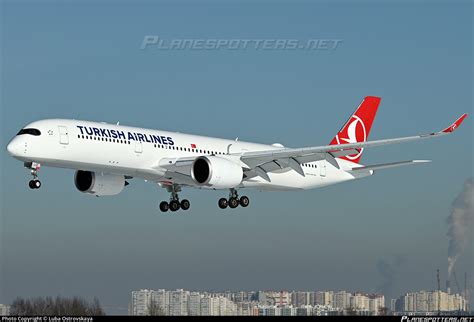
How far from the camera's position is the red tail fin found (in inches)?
2977

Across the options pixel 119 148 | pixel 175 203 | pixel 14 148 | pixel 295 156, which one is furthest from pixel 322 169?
pixel 14 148

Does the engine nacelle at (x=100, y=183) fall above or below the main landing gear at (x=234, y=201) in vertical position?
above

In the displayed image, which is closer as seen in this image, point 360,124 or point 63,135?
Result: point 63,135

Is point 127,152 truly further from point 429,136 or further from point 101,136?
point 429,136

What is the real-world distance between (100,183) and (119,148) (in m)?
7.32

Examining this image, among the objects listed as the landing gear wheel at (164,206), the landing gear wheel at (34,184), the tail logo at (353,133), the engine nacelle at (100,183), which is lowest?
the landing gear wheel at (34,184)

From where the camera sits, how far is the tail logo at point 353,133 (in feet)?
248

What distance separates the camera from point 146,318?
5362cm

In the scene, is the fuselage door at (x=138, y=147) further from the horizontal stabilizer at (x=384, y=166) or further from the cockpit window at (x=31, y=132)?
the horizontal stabilizer at (x=384, y=166)

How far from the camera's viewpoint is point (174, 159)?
61656 mm

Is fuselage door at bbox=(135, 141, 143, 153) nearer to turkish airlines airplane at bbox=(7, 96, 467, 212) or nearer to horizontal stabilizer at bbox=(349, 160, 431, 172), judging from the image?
turkish airlines airplane at bbox=(7, 96, 467, 212)

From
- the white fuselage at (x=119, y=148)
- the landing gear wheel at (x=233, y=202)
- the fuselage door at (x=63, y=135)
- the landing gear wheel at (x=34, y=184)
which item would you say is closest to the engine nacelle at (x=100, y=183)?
the white fuselage at (x=119, y=148)

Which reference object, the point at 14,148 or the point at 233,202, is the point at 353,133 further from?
the point at 14,148

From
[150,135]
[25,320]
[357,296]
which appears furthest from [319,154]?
[25,320]
